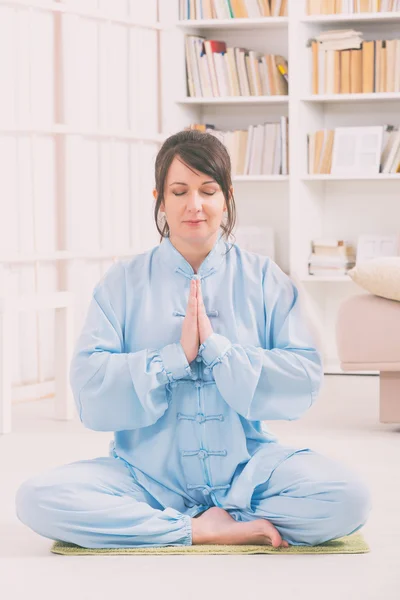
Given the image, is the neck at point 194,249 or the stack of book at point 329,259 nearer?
the neck at point 194,249

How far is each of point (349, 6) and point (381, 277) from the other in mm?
1810

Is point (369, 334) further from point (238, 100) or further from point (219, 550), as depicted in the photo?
point (238, 100)

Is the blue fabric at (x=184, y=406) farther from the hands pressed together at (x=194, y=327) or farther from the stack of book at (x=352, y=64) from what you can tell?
the stack of book at (x=352, y=64)

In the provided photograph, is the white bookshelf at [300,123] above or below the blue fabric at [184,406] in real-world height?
above

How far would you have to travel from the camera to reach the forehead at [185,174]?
2227mm

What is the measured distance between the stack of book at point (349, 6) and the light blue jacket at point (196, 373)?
114 inches

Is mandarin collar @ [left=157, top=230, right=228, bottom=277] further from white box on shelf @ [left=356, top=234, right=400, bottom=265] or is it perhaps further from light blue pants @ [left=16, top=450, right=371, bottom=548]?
white box on shelf @ [left=356, top=234, right=400, bottom=265]

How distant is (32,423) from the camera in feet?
12.7

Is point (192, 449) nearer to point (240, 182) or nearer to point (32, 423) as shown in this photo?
point (32, 423)

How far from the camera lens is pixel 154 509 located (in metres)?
2.18

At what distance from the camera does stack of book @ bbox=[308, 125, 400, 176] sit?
16.4ft

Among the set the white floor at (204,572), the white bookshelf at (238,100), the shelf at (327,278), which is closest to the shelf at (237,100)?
the white bookshelf at (238,100)

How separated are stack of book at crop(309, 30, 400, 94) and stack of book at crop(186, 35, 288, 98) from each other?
0.18 m

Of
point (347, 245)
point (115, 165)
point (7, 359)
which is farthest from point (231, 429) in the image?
point (347, 245)
